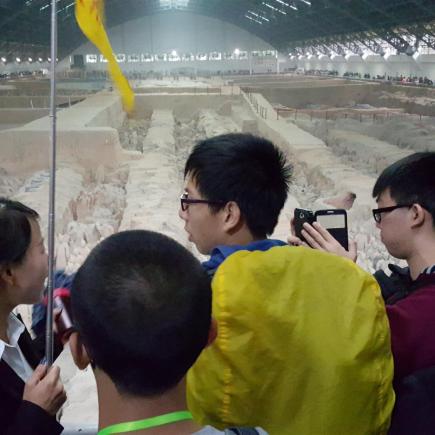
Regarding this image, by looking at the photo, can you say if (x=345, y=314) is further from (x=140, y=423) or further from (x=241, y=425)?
(x=140, y=423)

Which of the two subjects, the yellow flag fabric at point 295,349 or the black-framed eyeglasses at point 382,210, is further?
the black-framed eyeglasses at point 382,210

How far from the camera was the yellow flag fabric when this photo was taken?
1.03m

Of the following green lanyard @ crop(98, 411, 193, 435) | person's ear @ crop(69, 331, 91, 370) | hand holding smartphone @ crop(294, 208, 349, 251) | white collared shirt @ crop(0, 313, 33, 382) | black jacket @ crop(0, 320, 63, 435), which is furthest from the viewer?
hand holding smartphone @ crop(294, 208, 349, 251)

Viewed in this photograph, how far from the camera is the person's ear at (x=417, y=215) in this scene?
1.45 meters

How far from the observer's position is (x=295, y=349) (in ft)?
3.40

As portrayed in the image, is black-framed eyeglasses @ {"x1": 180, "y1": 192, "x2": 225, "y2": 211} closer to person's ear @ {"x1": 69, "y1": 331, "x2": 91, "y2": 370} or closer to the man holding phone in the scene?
the man holding phone

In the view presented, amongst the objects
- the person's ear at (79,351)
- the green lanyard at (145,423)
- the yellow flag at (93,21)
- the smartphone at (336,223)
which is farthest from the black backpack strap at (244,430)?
the yellow flag at (93,21)

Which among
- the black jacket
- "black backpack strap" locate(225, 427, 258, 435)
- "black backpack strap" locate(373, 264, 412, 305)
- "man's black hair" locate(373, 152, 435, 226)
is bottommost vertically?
the black jacket

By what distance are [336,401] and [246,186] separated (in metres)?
0.57

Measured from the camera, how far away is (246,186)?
1.41m

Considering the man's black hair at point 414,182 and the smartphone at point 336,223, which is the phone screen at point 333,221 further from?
the man's black hair at point 414,182

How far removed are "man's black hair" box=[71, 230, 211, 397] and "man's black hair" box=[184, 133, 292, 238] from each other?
520mm

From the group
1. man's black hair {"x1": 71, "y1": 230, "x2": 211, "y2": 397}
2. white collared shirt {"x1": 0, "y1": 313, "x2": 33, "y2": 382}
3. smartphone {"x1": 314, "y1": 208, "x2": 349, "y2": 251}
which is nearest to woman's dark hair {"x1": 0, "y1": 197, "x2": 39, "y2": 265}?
white collared shirt {"x1": 0, "y1": 313, "x2": 33, "y2": 382}

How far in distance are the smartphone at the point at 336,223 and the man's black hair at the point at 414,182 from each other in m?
0.14
